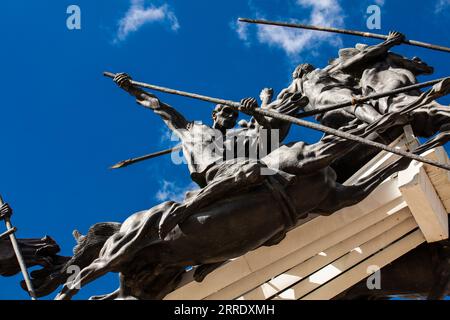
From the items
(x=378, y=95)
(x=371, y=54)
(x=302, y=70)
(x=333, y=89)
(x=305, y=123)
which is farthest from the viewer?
(x=302, y=70)

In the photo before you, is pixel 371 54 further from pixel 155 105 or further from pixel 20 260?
pixel 20 260

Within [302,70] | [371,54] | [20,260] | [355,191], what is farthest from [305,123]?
[302,70]

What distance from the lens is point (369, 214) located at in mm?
11336

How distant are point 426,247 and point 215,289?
3132mm

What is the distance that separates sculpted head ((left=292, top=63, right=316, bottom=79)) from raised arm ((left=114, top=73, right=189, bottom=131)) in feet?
11.6

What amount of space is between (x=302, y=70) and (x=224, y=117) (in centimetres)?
335

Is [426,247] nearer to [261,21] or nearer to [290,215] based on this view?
[290,215]

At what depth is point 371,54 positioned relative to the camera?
46.2 feet

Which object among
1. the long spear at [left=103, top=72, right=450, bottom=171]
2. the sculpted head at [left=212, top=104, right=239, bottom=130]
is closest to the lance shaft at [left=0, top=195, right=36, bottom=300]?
the long spear at [left=103, top=72, right=450, bottom=171]

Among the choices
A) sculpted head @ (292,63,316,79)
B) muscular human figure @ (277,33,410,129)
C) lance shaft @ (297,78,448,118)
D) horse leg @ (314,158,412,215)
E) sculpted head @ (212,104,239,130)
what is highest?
sculpted head @ (292,63,316,79)

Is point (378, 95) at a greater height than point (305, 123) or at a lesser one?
greater

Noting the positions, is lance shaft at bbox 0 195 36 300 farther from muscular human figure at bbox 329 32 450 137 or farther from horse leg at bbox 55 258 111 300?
muscular human figure at bbox 329 32 450 137

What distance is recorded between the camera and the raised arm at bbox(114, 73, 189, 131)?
11.9m
